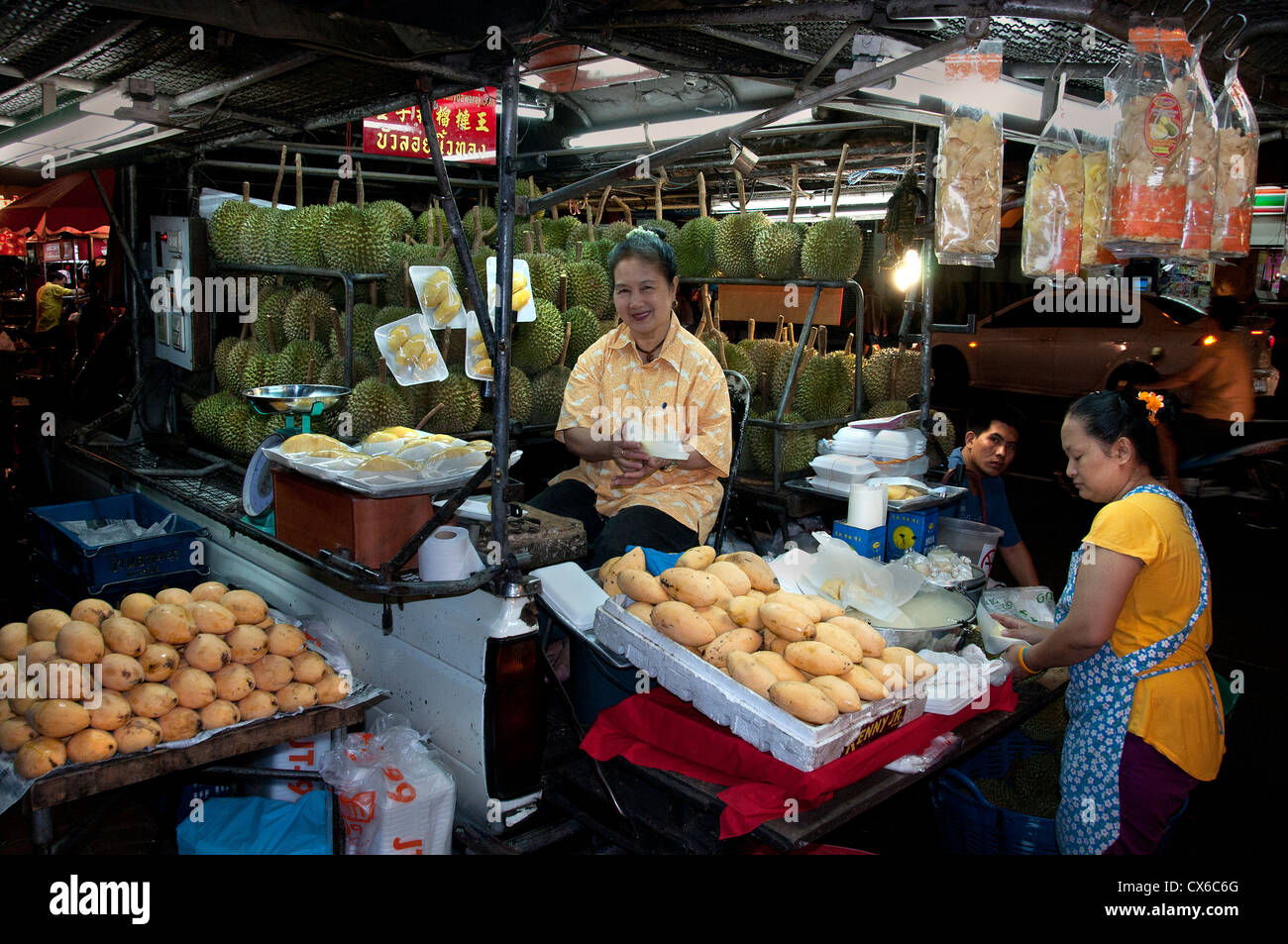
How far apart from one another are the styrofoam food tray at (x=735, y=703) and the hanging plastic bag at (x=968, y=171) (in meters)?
1.39

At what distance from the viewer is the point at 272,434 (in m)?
2.83

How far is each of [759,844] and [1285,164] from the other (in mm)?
5297

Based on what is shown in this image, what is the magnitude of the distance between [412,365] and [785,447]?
198 centimetres

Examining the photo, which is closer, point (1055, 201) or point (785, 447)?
point (1055, 201)

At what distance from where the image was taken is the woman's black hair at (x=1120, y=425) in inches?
89.9

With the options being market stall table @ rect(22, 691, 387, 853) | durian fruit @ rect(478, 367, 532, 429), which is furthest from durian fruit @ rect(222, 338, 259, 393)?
market stall table @ rect(22, 691, 387, 853)

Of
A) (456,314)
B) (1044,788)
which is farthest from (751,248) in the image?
(1044,788)

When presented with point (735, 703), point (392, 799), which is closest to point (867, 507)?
point (735, 703)

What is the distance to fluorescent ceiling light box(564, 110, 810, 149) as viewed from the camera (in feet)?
13.9

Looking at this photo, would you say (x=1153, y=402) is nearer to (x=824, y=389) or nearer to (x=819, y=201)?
(x=824, y=389)

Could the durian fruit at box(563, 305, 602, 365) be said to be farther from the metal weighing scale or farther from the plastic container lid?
the metal weighing scale

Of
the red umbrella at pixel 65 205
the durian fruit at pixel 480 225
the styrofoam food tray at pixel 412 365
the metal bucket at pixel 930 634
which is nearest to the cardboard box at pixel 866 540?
the metal bucket at pixel 930 634

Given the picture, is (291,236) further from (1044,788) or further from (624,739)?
(1044,788)

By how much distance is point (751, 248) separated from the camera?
494 cm
